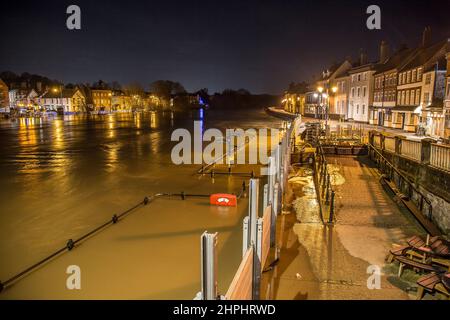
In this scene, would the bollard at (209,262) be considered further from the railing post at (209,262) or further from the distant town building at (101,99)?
the distant town building at (101,99)

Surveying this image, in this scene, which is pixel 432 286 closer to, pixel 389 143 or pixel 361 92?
pixel 389 143

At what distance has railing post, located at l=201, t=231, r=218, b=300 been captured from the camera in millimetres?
4027

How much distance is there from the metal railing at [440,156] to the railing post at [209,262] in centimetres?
1048

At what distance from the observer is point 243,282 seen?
527 centimetres

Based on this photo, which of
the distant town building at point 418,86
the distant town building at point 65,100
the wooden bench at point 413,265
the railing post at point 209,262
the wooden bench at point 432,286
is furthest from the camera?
the distant town building at point 65,100

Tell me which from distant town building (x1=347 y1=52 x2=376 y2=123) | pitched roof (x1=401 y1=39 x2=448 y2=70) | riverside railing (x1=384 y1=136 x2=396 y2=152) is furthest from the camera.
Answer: distant town building (x1=347 y1=52 x2=376 y2=123)

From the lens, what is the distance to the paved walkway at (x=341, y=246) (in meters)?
6.83

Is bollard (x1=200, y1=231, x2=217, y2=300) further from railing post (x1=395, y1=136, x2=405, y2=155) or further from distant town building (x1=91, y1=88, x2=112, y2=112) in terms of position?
distant town building (x1=91, y1=88, x2=112, y2=112)

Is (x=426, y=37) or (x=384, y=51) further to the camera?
(x=384, y=51)

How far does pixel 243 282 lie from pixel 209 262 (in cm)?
138

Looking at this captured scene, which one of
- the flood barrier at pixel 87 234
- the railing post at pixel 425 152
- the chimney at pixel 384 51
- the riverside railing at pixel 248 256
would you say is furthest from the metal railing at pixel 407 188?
the chimney at pixel 384 51

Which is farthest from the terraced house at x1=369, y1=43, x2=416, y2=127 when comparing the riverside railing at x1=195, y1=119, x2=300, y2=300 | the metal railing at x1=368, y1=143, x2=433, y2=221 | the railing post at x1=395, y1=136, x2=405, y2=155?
the riverside railing at x1=195, y1=119, x2=300, y2=300

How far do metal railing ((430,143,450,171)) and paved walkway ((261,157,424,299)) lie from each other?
204 centimetres

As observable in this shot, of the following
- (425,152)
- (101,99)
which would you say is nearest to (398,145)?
(425,152)
